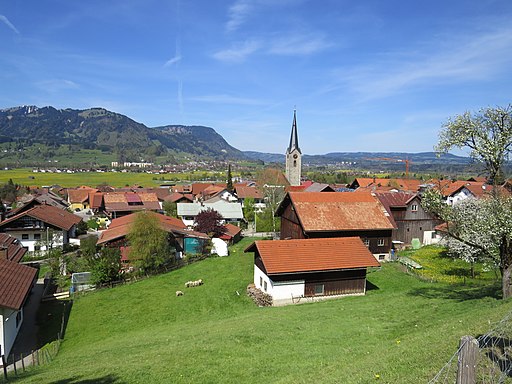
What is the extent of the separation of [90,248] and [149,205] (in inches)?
1366

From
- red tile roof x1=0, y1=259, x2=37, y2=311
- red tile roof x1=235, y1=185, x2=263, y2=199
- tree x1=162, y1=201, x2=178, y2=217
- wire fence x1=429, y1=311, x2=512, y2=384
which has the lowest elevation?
tree x1=162, y1=201, x2=178, y2=217

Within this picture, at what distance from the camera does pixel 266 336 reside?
16.0m

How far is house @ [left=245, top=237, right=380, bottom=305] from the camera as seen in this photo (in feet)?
82.4

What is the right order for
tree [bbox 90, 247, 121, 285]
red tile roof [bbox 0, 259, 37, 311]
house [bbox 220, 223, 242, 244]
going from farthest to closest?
house [bbox 220, 223, 242, 244], tree [bbox 90, 247, 121, 285], red tile roof [bbox 0, 259, 37, 311]

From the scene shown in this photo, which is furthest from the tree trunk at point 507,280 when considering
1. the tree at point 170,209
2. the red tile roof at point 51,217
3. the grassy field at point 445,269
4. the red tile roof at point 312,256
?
the tree at point 170,209

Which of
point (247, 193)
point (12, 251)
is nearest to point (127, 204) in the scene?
point (247, 193)

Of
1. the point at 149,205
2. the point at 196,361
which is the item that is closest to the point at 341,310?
the point at 196,361

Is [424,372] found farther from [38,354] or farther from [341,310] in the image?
[38,354]

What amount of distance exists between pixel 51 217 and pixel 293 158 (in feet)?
180

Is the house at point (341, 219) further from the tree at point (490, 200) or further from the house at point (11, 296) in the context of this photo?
the house at point (11, 296)

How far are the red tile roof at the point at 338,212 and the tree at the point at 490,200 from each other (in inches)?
616

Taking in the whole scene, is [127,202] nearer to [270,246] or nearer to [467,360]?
[270,246]

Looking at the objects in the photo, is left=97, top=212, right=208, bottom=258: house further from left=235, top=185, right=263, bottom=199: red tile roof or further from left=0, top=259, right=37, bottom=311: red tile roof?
left=235, top=185, right=263, bottom=199: red tile roof

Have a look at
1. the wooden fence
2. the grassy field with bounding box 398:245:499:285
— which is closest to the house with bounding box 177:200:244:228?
the grassy field with bounding box 398:245:499:285
